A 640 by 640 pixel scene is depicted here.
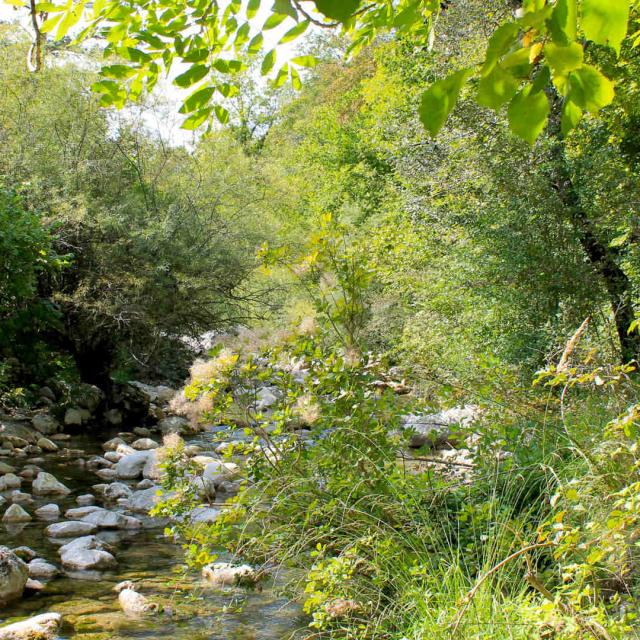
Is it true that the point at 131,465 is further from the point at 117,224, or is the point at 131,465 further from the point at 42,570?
the point at 117,224

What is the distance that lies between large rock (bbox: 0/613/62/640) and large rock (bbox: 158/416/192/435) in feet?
29.0

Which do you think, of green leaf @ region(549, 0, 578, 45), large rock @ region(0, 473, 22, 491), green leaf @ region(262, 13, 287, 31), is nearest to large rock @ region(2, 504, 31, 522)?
large rock @ region(0, 473, 22, 491)

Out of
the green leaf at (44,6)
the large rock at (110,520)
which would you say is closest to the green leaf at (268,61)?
the green leaf at (44,6)

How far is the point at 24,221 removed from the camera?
33.6ft

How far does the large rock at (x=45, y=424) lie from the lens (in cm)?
1250

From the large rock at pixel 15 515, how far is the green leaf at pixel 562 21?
7688 millimetres

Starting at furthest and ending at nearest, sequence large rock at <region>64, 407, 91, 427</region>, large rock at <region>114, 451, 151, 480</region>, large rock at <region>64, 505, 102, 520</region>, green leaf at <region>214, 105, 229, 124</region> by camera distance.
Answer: large rock at <region>64, 407, 91, 427</region> → large rock at <region>114, 451, 151, 480</region> → large rock at <region>64, 505, 102, 520</region> → green leaf at <region>214, 105, 229, 124</region>

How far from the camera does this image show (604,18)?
1.20 m

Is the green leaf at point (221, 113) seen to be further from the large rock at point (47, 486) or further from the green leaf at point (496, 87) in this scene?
the large rock at point (47, 486)

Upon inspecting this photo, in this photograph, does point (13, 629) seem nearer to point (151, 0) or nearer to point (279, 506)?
point (279, 506)

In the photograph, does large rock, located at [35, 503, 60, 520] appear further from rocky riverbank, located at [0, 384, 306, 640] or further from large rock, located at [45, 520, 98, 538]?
large rock, located at [45, 520, 98, 538]

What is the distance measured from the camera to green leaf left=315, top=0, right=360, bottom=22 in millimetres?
1238

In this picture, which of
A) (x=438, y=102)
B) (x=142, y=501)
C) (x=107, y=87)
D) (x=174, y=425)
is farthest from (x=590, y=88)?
(x=174, y=425)

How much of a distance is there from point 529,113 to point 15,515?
764 centimetres
